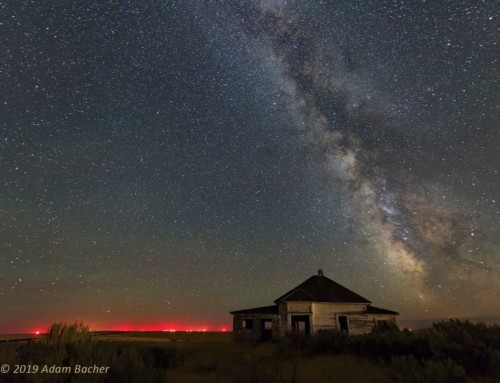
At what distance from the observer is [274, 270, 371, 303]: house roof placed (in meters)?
26.5

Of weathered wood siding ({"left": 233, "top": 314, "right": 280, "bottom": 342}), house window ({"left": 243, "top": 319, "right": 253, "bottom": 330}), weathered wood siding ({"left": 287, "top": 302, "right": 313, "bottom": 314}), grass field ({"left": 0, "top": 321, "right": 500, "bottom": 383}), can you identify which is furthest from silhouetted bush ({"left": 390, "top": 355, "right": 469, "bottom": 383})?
house window ({"left": 243, "top": 319, "right": 253, "bottom": 330})

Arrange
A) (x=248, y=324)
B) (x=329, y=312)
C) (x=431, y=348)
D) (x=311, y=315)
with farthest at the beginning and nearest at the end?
(x=248, y=324) → (x=329, y=312) → (x=311, y=315) → (x=431, y=348)

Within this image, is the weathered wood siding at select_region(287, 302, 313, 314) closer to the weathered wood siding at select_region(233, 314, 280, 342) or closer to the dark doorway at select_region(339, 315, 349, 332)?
the weathered wood siding at select_region(233, 314, 280, 342)

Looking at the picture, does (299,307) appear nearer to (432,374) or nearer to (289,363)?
(289,363)

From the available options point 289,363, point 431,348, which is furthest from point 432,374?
point 289,363

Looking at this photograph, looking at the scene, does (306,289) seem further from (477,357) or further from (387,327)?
(477,357)

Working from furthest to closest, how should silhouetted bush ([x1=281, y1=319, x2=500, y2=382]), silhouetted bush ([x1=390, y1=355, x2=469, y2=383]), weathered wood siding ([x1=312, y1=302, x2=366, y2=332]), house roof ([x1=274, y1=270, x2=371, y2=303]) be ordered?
house roof ([x1=274, y1=270, x2=371, y2=303]) < weathered wood siding ([x1=312, y1=302, x2=366, y2=332]) < silhouetted bush ([x1=281, y1=319, x2=500, y2=382]) < silhouetted bush ([x1=390, y1=355, x2=469, y2=383])

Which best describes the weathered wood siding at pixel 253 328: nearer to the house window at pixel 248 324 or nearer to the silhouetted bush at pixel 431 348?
the house window at pixel 248 324

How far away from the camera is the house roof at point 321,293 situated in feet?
86.9

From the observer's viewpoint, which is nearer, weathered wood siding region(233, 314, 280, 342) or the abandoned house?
the abandoned house

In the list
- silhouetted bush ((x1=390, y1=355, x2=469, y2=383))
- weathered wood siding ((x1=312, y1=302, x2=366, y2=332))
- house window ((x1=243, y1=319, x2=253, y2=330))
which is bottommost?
silhouetted bush ((x1=390, y1=355, x2=469, y2=383))

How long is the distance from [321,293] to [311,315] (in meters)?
2.77

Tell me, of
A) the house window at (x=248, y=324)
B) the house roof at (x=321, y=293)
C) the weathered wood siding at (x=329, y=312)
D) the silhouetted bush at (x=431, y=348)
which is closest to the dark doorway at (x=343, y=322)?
the weathered wood siding at (x=329, y=312)

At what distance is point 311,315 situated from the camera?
84.7 feet
